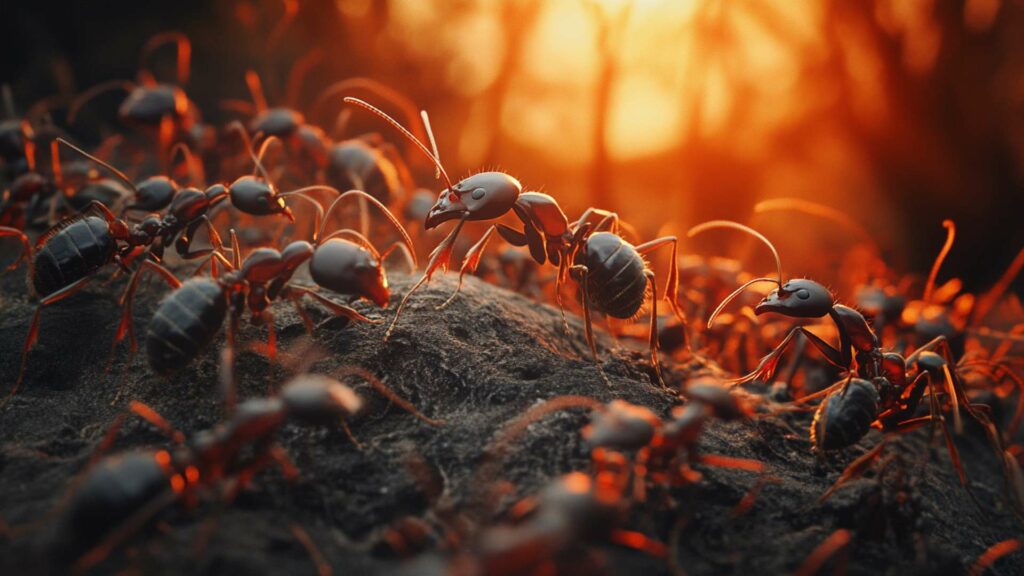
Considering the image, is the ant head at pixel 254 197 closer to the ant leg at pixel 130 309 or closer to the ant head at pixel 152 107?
the ant leg at pixel 130 309

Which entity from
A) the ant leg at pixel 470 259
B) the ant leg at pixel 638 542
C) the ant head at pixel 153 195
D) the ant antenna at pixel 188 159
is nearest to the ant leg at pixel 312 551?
the ant leg at pixel 638 542

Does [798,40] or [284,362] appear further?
[798,40]

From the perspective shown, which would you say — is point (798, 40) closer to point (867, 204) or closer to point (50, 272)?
point (867, 204)

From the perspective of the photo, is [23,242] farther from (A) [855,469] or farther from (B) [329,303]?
(A) [855,469]

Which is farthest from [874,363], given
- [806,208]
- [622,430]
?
[622,430]

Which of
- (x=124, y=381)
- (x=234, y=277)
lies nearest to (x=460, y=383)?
(x=234, y=277)

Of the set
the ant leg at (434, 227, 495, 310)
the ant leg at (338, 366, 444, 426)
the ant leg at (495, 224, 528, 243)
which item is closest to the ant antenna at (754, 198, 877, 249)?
the ant leg at (495, 224, 528, 243)
